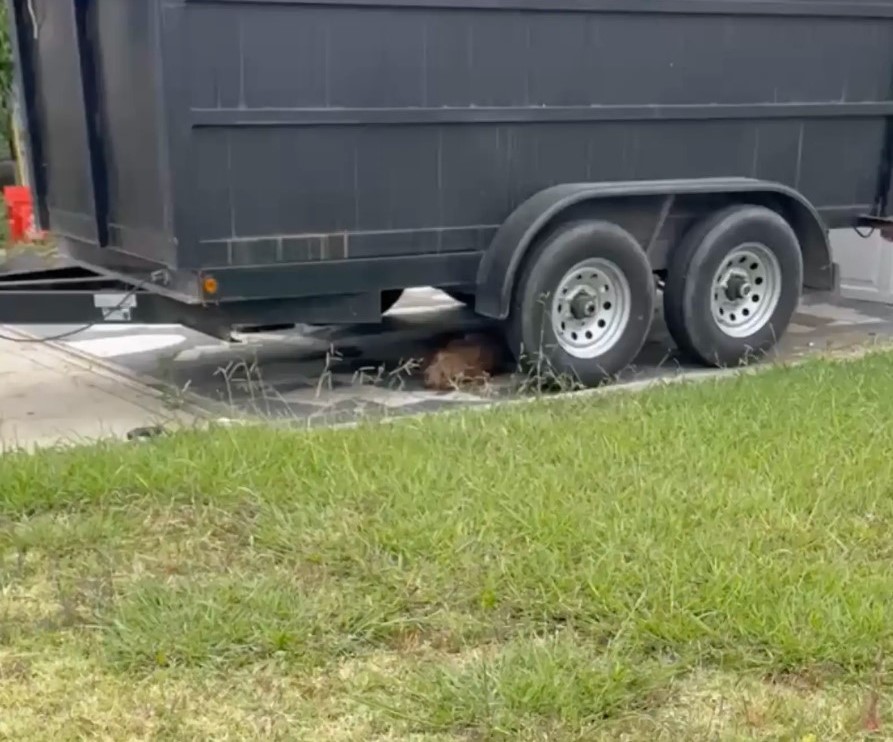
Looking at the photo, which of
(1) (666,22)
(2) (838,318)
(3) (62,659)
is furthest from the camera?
(2) (838,318)

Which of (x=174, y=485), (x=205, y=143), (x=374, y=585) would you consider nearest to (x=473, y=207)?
(x=205, y=143)

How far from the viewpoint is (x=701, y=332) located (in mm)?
6973

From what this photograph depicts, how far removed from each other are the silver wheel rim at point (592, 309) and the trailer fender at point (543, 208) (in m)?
0.33

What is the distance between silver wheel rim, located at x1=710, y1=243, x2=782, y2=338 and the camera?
7098 millimetres

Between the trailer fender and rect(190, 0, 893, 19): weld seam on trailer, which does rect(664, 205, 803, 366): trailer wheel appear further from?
rect(190, 0, 893, 19): weld seam on trailer

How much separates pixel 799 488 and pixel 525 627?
4.61ft

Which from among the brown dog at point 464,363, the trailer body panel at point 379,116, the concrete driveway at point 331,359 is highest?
the trailer body panel at point 379,116

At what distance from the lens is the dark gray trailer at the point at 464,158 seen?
5559mm

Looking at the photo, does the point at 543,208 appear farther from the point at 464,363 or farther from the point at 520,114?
the point at 464,363

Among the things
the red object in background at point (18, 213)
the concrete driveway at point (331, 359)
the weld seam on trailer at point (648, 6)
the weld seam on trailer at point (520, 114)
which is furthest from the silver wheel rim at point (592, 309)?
the red object in background at point (18, 213)

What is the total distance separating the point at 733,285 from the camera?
7133 mm

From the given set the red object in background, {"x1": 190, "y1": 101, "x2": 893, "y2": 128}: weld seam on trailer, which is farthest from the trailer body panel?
the red object in background

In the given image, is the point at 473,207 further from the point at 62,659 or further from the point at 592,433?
the point at 62,659

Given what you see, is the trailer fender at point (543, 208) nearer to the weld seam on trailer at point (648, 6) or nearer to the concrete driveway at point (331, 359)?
the concrete driveway at point (331, 359)
